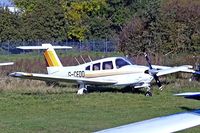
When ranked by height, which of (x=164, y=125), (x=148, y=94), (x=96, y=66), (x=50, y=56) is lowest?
(x=148, y=94)

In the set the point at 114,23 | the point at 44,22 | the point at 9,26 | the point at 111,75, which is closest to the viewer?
the point at 111,75

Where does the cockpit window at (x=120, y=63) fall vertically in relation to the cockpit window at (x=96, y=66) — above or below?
above

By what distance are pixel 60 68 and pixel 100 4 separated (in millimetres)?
60492

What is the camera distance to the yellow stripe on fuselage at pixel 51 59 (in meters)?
24.0

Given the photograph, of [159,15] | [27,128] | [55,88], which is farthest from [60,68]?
[159,15]

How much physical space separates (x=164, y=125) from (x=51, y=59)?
20.2 m

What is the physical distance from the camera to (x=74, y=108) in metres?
15.7

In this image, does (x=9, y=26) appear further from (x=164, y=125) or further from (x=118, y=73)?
(x=164, y=125)

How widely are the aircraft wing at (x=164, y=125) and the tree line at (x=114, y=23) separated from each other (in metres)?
30.8

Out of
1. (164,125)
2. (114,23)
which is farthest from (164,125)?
(114,23)

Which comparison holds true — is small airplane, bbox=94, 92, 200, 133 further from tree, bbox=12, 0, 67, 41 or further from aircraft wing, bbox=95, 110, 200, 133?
tree, bbox=12, 0, 67, 41

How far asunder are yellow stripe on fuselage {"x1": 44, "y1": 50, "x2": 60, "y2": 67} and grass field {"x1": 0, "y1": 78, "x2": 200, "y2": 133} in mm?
1906

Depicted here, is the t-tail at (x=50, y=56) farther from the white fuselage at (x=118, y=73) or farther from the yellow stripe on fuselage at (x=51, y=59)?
the white fuselage at (x=118, y=73)

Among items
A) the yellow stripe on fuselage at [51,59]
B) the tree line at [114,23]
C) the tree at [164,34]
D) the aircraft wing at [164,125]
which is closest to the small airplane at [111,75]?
the yellow stripe on fuselage at [51,59]
